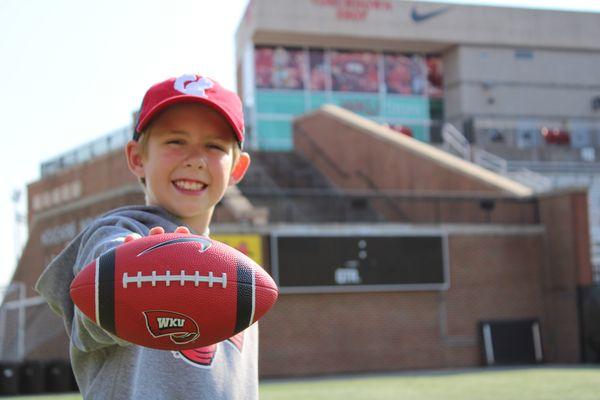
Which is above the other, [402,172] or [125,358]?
[125,358]

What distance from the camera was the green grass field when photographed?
1166 cm

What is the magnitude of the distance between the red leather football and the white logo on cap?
0.54m

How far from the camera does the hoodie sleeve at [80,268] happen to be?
2.26 metres

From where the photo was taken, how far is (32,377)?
1579cm

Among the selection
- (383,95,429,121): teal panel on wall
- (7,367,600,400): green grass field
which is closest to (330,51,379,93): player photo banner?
(383,95,429,121): teal panel on wall

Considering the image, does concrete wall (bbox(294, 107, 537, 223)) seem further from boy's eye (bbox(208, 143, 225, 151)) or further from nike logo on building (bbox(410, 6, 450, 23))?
boy's eye (bbox(208, 143, 225, 151))

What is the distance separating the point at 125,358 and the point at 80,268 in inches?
10.5

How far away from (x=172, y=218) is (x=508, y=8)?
45.7 m

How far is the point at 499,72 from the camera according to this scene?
147ft

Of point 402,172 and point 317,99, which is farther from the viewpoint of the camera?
point 317,99

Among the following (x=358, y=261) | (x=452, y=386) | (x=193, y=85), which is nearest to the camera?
(x=193, y=85)

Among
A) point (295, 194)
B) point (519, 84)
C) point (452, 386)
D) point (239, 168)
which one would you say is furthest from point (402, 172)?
point (519, 84)

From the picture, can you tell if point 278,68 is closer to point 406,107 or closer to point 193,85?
point 406,107

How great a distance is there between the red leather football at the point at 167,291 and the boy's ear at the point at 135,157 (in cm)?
62
